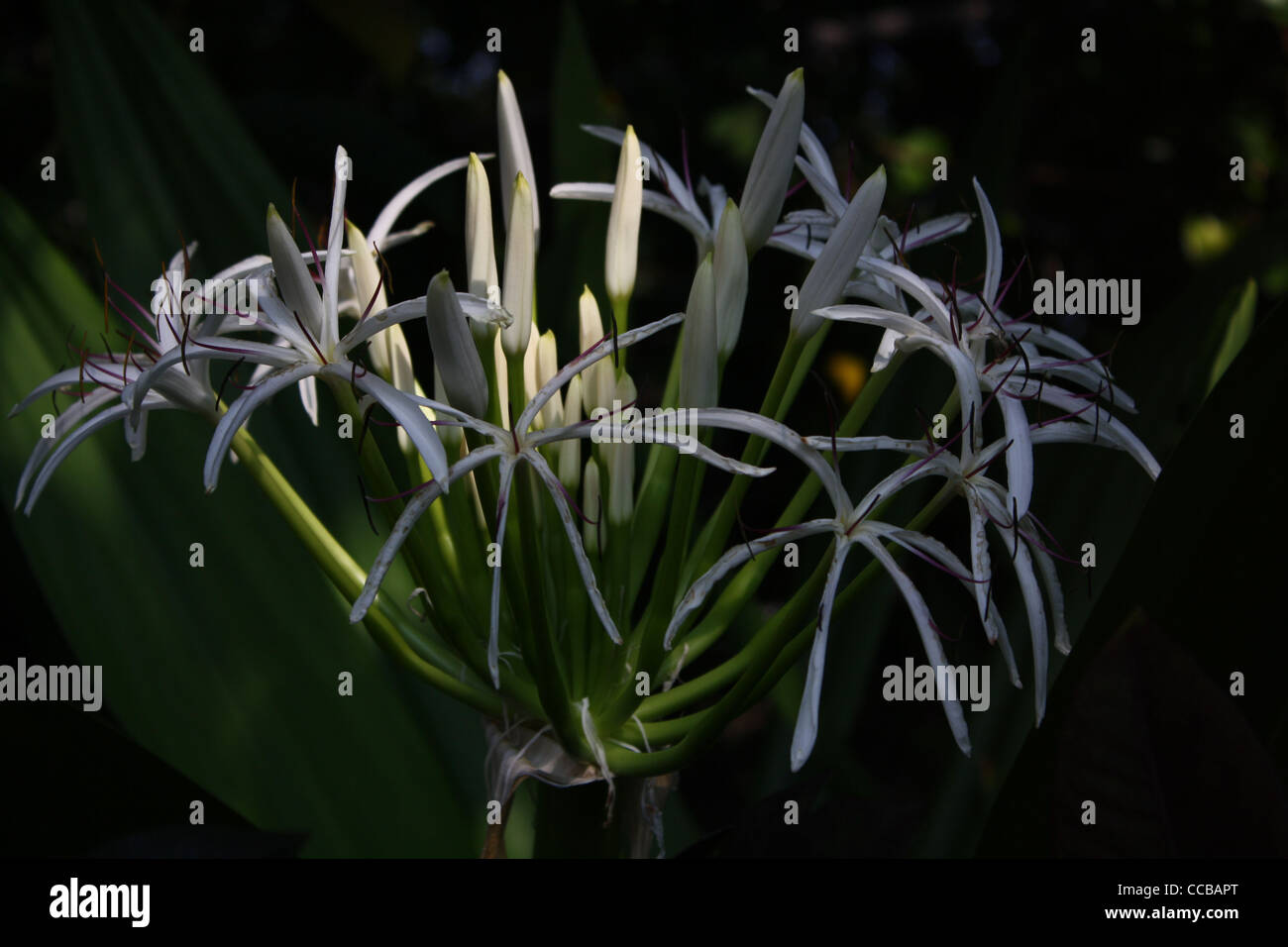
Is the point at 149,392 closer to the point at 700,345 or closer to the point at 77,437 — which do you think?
the point at 77,437

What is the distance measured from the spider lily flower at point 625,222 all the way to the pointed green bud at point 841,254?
102 millimetres

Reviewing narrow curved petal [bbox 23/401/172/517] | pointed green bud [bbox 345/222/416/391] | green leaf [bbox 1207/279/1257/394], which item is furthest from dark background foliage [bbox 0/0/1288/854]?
pointed green bud [bbox 345/222/416/391]

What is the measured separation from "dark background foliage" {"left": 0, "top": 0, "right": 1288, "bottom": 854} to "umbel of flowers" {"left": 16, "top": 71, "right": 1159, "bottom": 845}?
62 mm

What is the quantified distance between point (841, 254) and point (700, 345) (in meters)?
0.08

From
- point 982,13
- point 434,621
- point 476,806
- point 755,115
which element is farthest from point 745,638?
point 982,13

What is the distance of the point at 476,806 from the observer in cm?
85

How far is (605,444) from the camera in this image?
22.1 inches

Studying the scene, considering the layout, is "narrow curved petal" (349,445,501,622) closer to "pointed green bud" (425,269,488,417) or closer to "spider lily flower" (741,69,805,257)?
"pointed green bud" (425,269,488,417)

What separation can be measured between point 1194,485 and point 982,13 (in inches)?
45.2

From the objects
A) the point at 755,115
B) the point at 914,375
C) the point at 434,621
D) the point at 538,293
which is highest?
the point at 755,115

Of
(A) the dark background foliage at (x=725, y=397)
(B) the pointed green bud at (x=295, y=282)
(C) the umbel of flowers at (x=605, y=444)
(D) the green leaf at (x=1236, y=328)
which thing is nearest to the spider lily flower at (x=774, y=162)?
(C) the umbel of flowers at (x=605, y=444)

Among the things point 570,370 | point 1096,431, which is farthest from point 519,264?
point 1096,431
